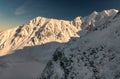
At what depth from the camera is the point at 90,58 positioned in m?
46.3

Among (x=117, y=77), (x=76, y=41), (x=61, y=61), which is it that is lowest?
(x=117, y=77)

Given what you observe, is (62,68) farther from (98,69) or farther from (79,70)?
(98,69)

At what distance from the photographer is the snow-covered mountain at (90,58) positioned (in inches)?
1706

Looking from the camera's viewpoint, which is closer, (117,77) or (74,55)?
(117,77)

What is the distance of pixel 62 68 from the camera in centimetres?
4756

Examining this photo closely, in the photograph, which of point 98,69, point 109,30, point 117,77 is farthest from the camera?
point 109,30

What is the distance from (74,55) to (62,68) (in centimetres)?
319

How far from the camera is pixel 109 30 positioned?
51719 mm

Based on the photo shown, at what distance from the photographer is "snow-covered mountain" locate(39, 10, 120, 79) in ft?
142

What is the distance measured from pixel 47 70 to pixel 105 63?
11.6 meters

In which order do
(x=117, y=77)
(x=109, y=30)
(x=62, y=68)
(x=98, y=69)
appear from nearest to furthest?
(x=117, y=77) < (x=98, y=69) < (x=62, y=68) < (x=109, y=30)

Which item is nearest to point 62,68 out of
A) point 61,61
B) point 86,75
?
point 61,61

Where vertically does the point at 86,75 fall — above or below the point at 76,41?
below

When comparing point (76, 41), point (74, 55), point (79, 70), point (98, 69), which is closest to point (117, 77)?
point (98, 69)
